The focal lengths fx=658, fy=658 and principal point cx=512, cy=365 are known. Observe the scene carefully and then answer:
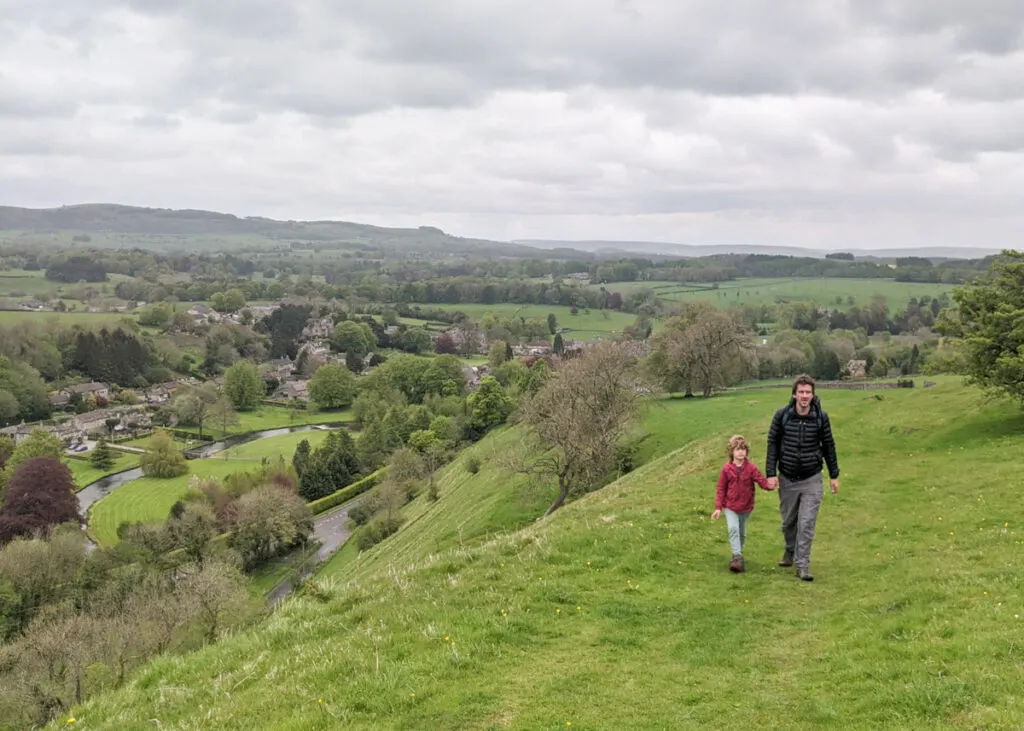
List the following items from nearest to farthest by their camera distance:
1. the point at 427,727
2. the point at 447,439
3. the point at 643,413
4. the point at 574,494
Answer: the point at 427,727, the point at 574,494, the point at 643,413, the point at 447,439

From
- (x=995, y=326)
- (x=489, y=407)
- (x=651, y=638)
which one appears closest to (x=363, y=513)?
(x=489, y=407)

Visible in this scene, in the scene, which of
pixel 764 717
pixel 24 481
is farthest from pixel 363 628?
pixel 24 481

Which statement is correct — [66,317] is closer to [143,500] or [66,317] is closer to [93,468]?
[93,468]

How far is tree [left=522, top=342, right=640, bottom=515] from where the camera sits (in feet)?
115

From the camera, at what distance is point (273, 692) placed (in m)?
9.12

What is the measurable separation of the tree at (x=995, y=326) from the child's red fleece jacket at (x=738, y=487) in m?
17.1

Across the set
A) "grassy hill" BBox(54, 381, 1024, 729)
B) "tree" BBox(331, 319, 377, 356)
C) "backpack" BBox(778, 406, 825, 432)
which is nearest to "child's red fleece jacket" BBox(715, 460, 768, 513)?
"backpack" BBox(778, 406, 825, 432)

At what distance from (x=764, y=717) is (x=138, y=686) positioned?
10427 mm

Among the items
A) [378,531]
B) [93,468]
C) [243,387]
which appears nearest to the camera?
[378,531]

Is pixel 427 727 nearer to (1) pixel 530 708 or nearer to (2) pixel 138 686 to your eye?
(1) pixel 530 708

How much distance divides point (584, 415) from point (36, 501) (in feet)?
205

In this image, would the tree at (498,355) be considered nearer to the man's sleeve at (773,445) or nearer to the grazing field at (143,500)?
the grazing field at (143,500)

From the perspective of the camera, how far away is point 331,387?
136 m

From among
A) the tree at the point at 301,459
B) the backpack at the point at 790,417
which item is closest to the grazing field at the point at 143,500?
the tree at the point at 301,459
